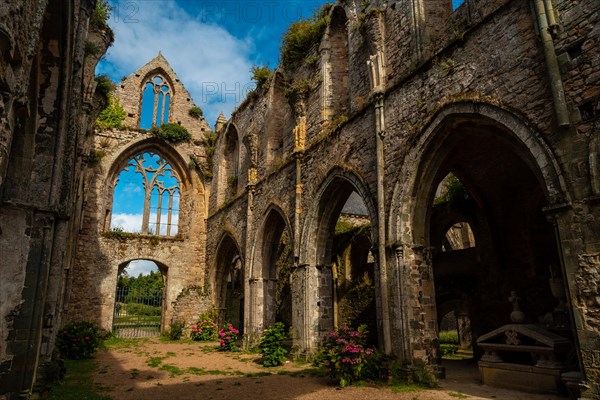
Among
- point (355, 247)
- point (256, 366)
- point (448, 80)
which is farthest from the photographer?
point (355, 247)

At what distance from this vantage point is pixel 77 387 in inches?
279

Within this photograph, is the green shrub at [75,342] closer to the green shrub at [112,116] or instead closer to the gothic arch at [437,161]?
the gothic arch at [437,161]

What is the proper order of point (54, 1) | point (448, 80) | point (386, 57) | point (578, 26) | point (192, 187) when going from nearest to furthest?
1. point (578, 26)
2. point (54, 1)
3. point (448, 80)
4. point (386, 57)
5. point (192, 187)

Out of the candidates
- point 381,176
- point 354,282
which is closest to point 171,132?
point 354,282

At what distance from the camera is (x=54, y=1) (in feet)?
19.8

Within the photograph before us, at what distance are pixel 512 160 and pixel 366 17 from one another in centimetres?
495

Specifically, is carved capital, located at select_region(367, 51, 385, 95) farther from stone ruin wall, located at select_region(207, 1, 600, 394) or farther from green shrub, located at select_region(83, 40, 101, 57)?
green shrub, located at select_region(83, 40, 101, 57)

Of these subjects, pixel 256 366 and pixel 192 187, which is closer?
pixel 256 366

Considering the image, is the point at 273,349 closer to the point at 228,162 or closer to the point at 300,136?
the point at 300,136

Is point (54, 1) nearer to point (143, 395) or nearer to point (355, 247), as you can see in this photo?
point (143, 395)

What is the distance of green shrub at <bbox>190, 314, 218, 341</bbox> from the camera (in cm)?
1588

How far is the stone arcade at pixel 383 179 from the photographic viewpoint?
5203 millimetres

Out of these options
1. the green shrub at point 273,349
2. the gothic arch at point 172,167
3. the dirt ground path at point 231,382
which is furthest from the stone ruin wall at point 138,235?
the green shrub at point 273,349

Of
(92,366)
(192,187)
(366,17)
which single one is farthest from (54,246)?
(192,187)
